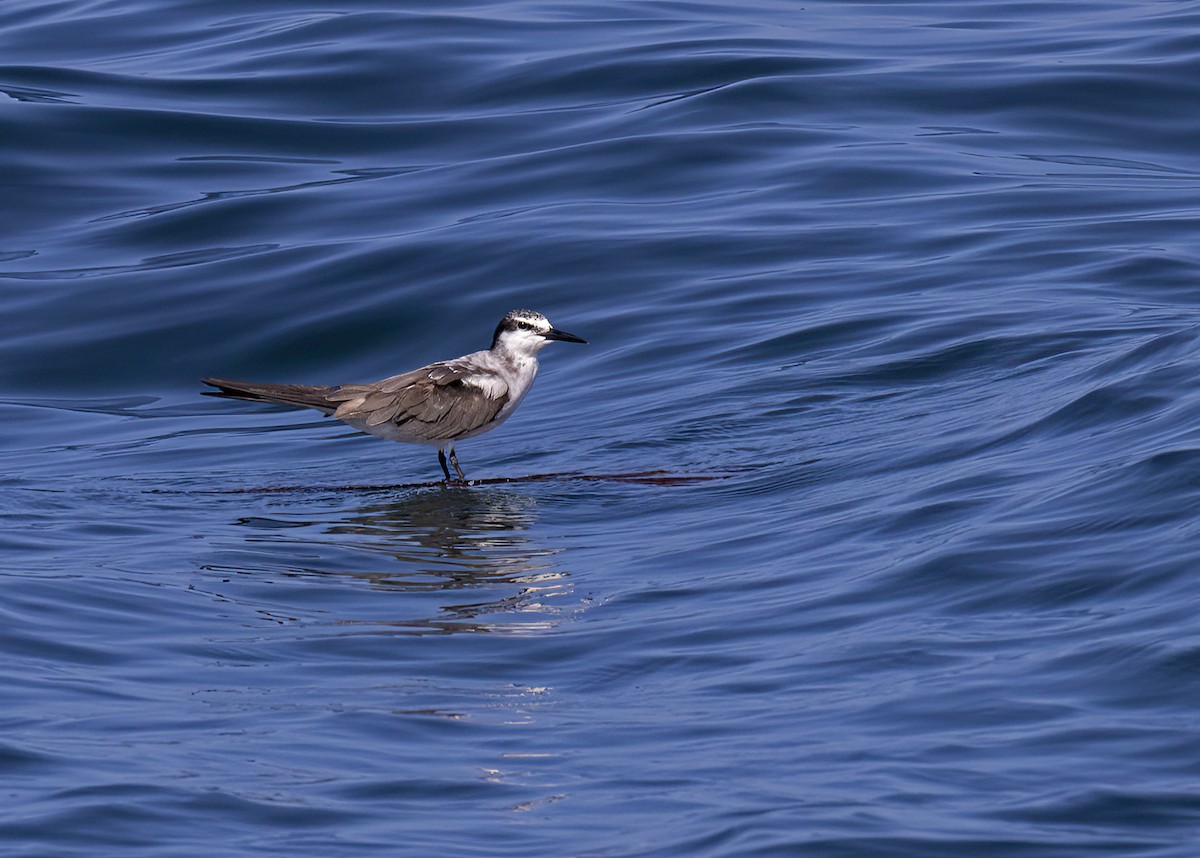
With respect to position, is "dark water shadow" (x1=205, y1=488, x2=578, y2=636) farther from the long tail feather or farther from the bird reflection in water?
the long tail feather

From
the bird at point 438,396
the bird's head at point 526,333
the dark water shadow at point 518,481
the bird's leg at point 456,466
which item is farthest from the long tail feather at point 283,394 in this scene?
the bird's head at point 526,333

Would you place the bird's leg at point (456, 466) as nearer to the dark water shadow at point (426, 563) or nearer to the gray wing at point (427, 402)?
the gray wing at point (427, 402)

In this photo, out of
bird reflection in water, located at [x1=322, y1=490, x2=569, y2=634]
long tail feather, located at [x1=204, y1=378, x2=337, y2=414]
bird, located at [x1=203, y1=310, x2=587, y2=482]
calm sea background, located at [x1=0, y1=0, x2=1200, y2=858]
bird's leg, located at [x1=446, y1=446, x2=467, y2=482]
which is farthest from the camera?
bird's leg, located at [x1=446, y1=446, x2=467, y2=482]

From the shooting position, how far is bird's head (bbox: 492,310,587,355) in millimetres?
11188

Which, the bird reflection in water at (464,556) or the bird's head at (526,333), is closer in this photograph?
the bird reflection in water at (464,556)

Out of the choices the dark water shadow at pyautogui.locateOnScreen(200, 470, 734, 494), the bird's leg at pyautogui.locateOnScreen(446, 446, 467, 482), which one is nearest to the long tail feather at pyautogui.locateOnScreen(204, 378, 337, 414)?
the dark water shadow at pyautogui.locateOnScreen(200, 470, 734, 494)

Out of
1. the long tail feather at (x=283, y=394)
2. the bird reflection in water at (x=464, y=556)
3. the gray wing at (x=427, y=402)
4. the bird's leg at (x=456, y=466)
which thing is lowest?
the bird's leg at (x=456, y=466)

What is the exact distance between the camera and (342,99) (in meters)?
19.0

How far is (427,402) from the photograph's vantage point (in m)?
10.6

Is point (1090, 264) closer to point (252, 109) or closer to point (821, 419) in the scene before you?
point (821, 419)

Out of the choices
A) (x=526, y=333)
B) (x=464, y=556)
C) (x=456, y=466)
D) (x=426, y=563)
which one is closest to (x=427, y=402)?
(x=456, y=466)

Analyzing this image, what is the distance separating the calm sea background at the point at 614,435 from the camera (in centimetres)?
545

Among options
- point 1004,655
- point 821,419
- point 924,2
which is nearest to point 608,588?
point 1004,655

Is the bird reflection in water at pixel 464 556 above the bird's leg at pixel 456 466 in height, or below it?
above
